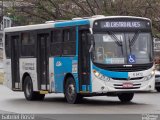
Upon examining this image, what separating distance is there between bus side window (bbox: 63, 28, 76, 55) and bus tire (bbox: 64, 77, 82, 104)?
0.94 m

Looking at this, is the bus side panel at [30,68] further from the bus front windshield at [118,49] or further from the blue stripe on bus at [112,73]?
the blue stripe on bus at [112,73]

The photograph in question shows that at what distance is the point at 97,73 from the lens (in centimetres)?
1945

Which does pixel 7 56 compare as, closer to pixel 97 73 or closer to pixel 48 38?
pixel 48 38

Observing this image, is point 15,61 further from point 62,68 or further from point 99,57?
point 99,57

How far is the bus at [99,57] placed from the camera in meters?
19.5

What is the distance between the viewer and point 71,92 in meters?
20.5

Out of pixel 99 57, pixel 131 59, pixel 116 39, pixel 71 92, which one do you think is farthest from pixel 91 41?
pixel 71 92

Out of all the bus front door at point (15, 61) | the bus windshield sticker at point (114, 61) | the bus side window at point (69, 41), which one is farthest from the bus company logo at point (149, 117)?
the bus front door at point (15, 61)

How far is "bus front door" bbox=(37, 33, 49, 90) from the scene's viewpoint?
2245cm

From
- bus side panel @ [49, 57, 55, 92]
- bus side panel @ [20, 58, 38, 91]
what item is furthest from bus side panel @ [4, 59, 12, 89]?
bus side panel @ [49, 57, 55, 92]

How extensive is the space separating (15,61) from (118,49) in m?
6.28

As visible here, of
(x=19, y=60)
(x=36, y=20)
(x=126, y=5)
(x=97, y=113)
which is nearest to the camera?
(x=97, y=113)

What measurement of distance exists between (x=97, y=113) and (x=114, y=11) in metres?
20.9

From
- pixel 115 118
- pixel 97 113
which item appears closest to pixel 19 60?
→ pixel 97 113
